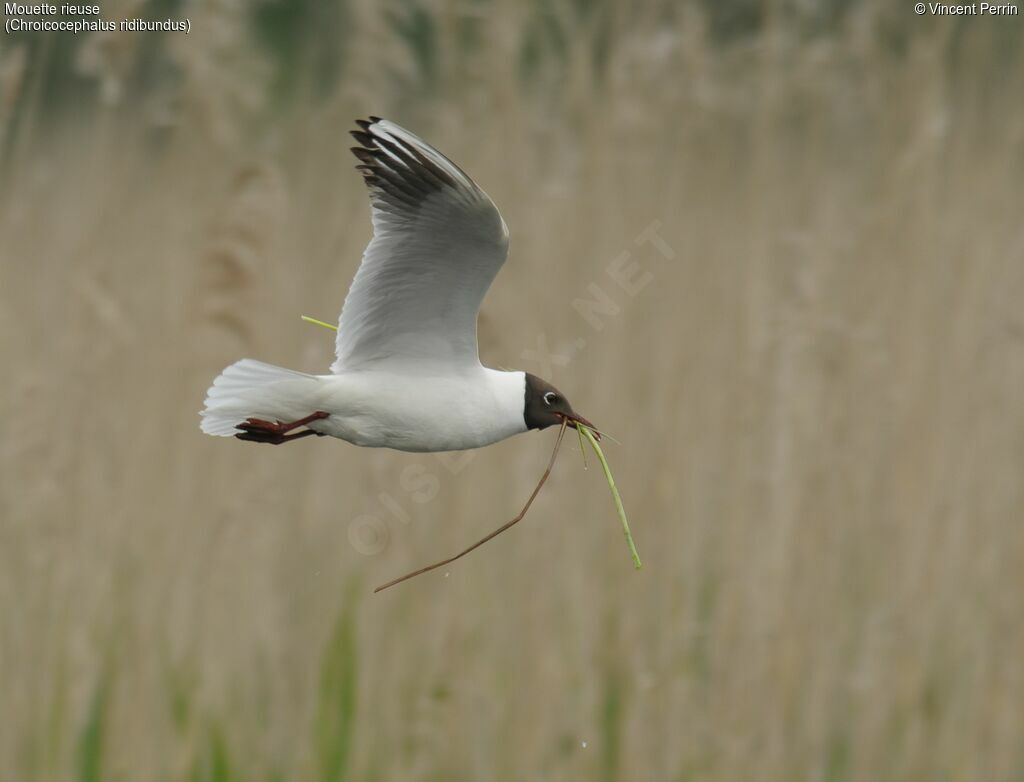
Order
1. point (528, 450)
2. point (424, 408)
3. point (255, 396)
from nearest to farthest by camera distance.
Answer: point (424, 408) → point (255, 396) → point (528, 450)

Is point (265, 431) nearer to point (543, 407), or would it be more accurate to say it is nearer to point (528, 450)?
point (543, 407)

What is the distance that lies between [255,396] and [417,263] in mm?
245

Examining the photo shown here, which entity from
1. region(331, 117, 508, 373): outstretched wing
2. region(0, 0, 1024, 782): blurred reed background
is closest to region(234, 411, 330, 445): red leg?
region(331, 117, 508, 373): outstretched wing

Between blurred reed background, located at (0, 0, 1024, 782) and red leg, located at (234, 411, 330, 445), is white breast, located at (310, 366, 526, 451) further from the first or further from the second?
blurred reed background, located at (0, 0, 1024, 782)

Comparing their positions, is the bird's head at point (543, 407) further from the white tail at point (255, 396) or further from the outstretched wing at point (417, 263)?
the white tail at point (255, 396)

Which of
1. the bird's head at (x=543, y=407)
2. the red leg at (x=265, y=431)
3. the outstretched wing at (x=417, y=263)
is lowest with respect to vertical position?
the red leg at (x=265, y=431)

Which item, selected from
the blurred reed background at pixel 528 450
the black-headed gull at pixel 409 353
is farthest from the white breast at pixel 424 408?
the blurred reed background at pixel 528 450

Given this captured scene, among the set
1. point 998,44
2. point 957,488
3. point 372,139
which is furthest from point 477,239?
point 998,44

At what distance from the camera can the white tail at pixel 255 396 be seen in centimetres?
159

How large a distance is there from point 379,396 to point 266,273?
84 centimetres

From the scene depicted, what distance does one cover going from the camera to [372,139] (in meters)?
1.55

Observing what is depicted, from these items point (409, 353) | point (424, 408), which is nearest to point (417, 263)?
point (409, 353)

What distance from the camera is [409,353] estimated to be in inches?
65.3

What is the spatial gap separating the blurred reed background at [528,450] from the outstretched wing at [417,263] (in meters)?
0.62
